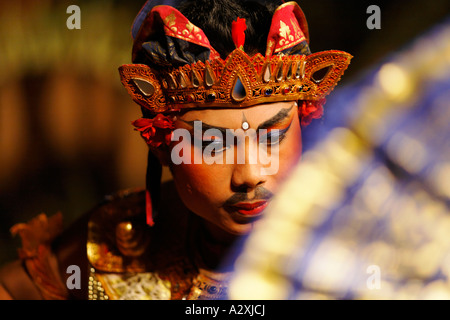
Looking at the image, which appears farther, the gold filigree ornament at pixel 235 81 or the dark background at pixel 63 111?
the dark background at pixel 63 111

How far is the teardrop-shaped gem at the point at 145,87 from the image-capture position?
150 centimetres

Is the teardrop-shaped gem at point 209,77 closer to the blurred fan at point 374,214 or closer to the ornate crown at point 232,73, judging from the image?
the ornate crown at point 232,73

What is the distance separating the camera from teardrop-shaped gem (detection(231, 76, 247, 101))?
4.59 feet

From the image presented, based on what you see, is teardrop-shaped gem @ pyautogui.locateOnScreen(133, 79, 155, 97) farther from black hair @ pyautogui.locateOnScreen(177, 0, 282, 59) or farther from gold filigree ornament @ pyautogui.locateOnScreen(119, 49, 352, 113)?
black hair @ pyautogui.locateOnScreen(177, 0, 282, 59)

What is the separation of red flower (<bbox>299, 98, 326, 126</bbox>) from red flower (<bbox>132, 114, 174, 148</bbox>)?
1.25 ft

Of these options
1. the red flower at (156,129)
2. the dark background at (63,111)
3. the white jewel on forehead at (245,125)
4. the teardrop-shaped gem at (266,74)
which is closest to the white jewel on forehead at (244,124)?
the white jewel on forehead at (245,125)

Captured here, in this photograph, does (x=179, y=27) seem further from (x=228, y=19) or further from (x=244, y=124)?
(x=244, y=124)

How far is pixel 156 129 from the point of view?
1545 mm

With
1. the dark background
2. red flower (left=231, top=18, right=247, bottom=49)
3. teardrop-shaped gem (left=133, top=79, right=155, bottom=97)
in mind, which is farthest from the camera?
the dark background

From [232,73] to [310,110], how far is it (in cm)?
29

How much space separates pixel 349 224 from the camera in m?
1.63

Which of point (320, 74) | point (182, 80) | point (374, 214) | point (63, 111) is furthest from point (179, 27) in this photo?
point (63, 111)

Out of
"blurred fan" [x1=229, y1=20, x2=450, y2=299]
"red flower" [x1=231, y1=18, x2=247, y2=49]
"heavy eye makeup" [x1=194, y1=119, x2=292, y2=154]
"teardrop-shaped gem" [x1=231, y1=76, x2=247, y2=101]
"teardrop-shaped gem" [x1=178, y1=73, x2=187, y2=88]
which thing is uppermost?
"red flower" [x1=231, y1=18, x2=247, y2=49]

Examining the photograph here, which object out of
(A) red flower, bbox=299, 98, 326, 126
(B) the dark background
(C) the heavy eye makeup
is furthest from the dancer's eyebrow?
(B) the dark background
